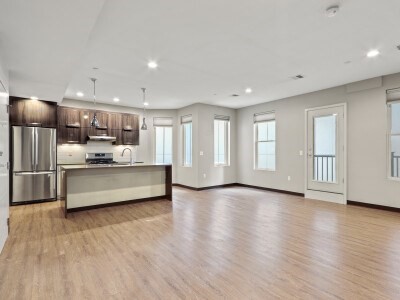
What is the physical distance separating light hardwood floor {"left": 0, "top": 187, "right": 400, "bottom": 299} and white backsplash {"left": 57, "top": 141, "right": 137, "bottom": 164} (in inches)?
77.6

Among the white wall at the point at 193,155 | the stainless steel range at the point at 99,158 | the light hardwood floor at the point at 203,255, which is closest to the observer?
the light hardwood floor at the point at 203,255

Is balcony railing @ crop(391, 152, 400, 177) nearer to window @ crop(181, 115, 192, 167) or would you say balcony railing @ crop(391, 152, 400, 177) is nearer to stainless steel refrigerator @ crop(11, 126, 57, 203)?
window @ crop(181, 115, 192, 167)

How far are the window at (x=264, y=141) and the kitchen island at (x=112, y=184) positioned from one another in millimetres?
3115

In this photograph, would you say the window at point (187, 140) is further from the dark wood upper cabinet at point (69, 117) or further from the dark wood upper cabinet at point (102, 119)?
the dark wood upper cabinet at point (69, 117)

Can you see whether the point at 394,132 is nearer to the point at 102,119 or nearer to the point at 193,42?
the point at 193,42

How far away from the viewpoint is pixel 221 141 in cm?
777

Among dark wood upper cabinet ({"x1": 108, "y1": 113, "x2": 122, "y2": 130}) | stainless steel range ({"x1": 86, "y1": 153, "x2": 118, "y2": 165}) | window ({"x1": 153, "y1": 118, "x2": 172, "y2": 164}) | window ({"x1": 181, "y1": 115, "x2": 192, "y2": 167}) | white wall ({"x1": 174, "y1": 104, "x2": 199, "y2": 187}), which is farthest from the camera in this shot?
window ({"x1": 153, "y1": 118, "x2": 172, "y2": 164})

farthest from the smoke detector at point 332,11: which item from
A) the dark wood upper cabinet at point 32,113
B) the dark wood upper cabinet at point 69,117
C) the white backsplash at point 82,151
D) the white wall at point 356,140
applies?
the white backsplash at point 82,151

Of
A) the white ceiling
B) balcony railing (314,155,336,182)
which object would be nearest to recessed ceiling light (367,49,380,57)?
the white ceiling

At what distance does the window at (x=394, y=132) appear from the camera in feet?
14.8

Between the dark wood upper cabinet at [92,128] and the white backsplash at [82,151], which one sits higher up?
the dark wood upper cabinet at [92,128]

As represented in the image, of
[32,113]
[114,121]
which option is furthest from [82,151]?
[32,113]

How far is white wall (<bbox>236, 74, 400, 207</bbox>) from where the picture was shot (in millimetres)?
4625

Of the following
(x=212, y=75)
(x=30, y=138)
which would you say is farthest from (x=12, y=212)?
(x=212, y=75)
